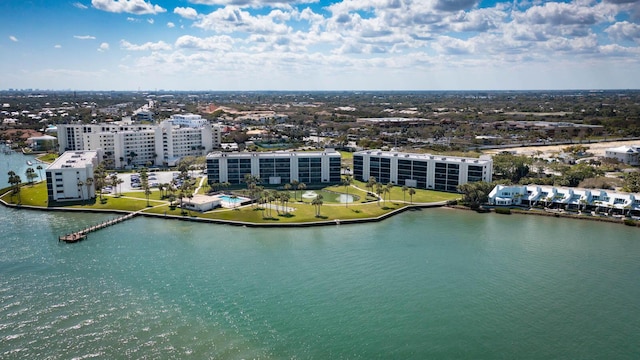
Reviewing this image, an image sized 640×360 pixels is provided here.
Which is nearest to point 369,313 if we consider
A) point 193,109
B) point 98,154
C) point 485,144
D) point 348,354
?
point 348,354

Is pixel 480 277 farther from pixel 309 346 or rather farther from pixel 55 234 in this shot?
pixel 55 234

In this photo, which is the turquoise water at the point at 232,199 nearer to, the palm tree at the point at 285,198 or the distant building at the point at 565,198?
the palm tree at the point at 285,198

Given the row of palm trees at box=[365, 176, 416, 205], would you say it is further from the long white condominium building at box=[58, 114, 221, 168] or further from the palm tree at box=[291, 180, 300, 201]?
the long white condominium building at box=[58, 114, 221, 168]

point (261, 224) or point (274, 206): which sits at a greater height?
point (274, 206)

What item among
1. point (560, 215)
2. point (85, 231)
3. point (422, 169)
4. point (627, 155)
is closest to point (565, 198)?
point (560, 215)

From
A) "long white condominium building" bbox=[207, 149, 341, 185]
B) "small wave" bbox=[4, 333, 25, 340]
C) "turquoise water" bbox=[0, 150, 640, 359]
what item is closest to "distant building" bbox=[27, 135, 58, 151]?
"long white condominium building" bbox=[207, 149, 341, 185]

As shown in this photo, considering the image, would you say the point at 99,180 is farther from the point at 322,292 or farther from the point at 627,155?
the point at 627,155
